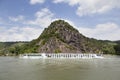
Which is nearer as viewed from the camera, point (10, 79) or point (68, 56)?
point (10, 79)

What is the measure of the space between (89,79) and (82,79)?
1.24m

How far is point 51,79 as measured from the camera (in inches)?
1545

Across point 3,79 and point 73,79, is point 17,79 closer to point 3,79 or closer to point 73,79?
point 3,79

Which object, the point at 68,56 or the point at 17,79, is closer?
the point at 17,79

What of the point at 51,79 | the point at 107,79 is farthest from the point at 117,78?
the point at 51,79

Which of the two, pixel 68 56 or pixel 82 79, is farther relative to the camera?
pixel 68 56

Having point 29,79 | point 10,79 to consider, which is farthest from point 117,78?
point 10,79

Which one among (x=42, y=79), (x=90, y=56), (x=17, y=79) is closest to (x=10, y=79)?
(x=17, y=79)

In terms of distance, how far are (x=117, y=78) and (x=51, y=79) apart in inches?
474

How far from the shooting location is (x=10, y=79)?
38844 millimetres

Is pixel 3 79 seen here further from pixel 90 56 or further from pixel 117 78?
pixel 90 56

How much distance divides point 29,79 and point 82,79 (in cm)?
942

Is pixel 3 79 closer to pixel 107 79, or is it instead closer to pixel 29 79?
pixel 29 79

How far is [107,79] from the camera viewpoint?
39125 millimetres
